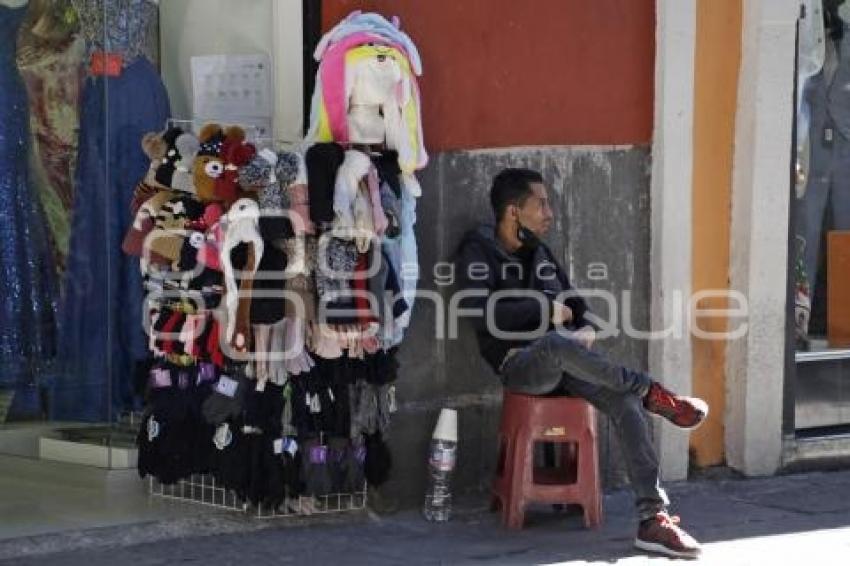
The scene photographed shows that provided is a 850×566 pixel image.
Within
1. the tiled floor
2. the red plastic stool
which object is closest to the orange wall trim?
the red plastic stool

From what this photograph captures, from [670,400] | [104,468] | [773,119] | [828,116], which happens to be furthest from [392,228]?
[828,116]

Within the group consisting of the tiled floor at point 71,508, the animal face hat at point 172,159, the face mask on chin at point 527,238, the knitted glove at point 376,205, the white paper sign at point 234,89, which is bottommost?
the tiled floor at point 71,508

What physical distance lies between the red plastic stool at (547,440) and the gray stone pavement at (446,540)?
128 millimetres

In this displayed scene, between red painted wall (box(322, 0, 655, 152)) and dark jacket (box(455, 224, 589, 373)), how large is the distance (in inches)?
20.2

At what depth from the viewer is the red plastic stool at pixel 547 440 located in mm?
6730

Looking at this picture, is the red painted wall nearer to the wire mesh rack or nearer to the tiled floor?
the wire mesh rack

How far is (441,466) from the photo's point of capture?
270 inches

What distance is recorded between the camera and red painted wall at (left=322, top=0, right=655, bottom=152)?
23.2ft

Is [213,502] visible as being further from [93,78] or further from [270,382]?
[93,78]

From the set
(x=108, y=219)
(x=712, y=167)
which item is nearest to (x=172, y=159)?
(x=108, y=219)

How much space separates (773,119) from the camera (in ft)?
25.9

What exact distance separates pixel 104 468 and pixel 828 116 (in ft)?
13.7

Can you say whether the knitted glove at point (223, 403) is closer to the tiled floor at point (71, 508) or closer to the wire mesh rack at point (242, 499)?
the wire mesh rack at point (242, 499)

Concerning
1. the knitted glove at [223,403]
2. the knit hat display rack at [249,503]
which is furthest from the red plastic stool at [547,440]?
the knitted glove at [223,403]
